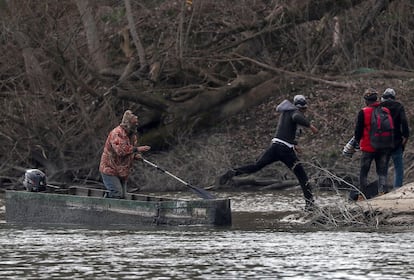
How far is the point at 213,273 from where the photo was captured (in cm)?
1363

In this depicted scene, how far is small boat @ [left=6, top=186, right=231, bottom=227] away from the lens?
62.2 feet

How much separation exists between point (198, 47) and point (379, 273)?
1770 centimetres

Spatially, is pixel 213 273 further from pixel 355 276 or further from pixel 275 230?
pixel 275 230

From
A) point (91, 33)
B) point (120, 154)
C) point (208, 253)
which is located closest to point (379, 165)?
point (120, 154)

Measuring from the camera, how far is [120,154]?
771 inches

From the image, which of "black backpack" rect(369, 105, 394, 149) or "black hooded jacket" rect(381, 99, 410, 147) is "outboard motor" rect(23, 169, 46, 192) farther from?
"black hooded jacket" rect(381, 99, 410, 147)

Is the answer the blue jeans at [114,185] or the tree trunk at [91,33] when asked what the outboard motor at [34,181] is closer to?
the blue jeans at [114,185]

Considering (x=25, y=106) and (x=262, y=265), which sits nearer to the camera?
(x=262, y=265)

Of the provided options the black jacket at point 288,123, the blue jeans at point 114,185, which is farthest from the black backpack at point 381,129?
the blue jeans at point 114,185

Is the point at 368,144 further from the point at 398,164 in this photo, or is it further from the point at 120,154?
the point at 120,154

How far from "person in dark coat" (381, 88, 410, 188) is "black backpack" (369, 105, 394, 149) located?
292mm

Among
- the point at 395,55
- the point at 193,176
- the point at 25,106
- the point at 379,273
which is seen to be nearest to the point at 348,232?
the point at 379,273

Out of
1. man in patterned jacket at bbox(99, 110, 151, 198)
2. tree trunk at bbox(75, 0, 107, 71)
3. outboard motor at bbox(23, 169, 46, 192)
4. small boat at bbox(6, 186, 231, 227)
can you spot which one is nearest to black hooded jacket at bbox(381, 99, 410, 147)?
small boat at bbox(6, 186, 231, 227)

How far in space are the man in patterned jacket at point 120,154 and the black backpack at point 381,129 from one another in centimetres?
363
